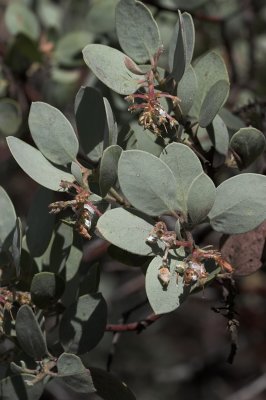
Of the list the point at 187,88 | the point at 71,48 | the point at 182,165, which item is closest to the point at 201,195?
the point at 182,165

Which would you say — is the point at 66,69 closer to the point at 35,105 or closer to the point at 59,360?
the point at 35,105

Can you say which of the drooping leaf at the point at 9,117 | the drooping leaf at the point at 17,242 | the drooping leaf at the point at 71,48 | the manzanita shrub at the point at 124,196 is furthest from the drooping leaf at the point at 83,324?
the drooping leaf at the point at 71,48

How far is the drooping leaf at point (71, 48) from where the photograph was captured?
1572mm

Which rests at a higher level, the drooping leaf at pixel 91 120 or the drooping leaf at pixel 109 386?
the drooping leaf at pixel 91 120

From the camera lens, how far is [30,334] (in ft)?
3.04

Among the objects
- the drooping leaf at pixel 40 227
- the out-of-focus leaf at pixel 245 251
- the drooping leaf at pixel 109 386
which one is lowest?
the drooping leaf at pixel 109 386

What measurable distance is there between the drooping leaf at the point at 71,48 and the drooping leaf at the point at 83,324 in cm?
75

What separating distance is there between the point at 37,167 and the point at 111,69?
0.51ft

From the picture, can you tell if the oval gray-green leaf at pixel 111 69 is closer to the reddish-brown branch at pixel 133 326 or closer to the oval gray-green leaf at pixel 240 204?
the oval gray-green leaf at pixel 240 204

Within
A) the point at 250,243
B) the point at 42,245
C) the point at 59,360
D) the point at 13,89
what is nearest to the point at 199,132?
the point at 250,243

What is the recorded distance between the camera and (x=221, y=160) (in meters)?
1.07

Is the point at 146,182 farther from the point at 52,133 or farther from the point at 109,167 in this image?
the point at 52,133

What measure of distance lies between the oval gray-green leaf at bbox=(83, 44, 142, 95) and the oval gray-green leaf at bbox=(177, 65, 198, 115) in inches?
2.2

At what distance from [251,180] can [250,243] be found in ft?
0.65
